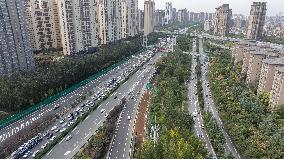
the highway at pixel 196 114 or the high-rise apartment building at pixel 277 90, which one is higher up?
the high-rise apartment building at pixel 277 90

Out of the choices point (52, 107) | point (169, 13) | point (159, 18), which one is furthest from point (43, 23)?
point (169, 13)

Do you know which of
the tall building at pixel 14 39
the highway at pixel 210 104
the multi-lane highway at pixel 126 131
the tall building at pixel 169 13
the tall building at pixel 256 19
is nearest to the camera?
the multi-lane highway at pixel 126 131

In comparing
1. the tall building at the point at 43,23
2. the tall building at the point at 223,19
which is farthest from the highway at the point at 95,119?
the tall building at the point at 223,19

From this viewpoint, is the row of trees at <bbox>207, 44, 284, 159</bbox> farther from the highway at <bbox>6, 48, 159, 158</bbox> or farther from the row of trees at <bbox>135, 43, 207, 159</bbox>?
the highway at <bbox>6, 48, 159, 158</bbox>

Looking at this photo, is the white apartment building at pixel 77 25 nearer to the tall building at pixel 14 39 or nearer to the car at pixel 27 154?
the tall building at pixel 14 39

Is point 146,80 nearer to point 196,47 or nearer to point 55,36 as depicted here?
point 55,36

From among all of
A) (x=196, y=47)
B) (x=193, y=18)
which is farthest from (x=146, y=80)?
(x=193, y=18)
